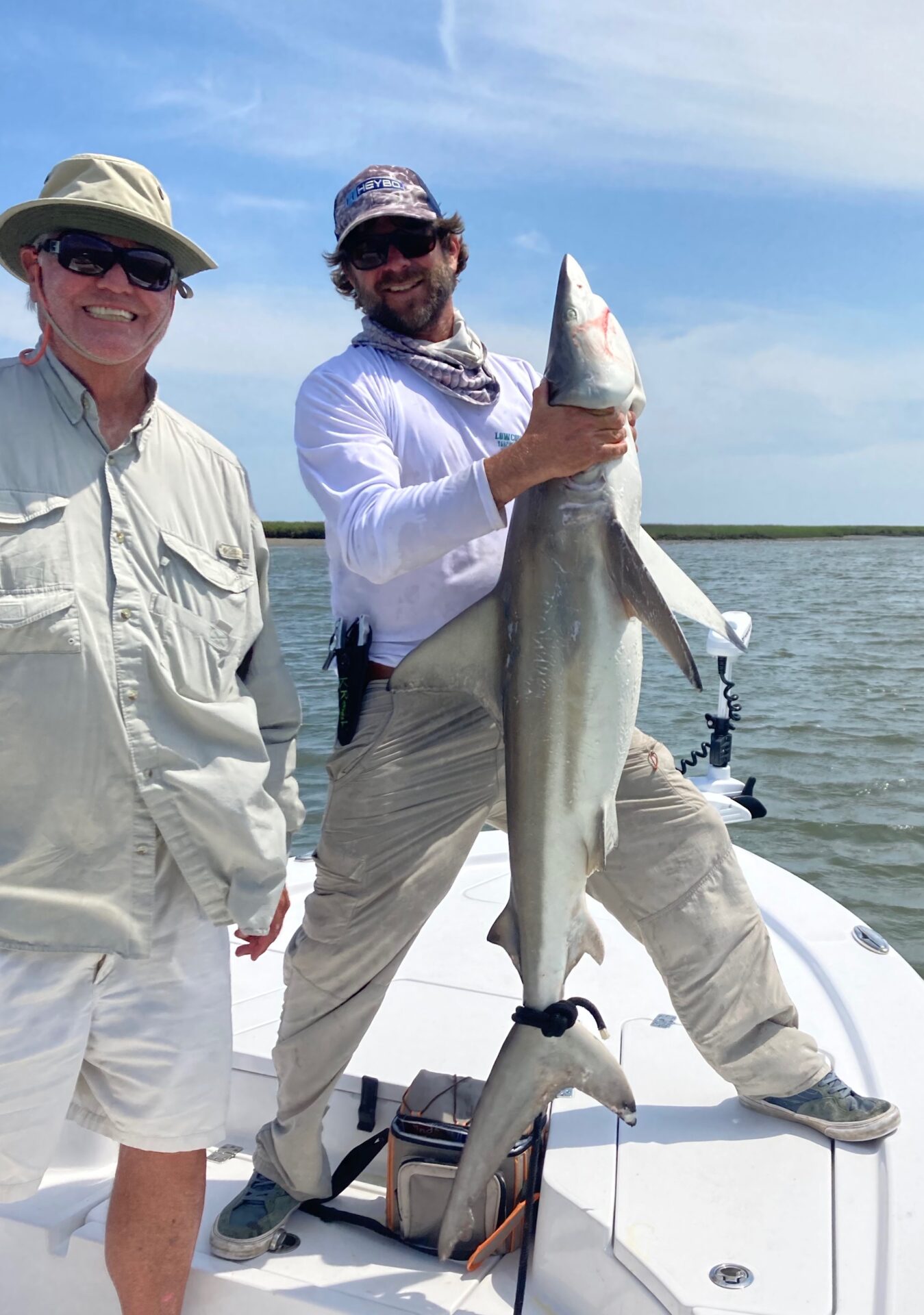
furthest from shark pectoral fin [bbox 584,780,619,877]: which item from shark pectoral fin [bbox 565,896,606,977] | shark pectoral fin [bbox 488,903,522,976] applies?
shark pectoral fin [bbox 488,903,522,976]

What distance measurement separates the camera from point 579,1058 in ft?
8.71

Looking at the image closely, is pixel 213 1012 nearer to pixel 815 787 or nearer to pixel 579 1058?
pixel 579 1058

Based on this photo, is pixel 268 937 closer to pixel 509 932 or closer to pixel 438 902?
pixel 438 902

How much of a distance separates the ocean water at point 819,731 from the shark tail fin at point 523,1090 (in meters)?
3.54

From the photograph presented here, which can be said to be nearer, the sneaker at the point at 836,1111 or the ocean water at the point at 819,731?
the sneaker at the point at 836,1111

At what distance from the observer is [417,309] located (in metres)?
3.21

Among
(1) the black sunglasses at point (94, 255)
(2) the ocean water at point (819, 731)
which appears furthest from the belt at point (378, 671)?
(2) the ocean water at point (819, 731)

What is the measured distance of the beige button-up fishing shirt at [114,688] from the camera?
2.38 meters

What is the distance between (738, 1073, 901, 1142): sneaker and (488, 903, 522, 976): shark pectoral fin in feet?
3.09

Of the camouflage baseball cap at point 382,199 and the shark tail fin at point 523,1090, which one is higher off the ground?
the camouflage baseball cap at point 382,199

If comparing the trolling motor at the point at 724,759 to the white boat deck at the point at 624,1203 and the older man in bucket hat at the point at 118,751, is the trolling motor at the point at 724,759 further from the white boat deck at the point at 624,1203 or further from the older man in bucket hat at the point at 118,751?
the older man in bucket hat at the point at 118,751

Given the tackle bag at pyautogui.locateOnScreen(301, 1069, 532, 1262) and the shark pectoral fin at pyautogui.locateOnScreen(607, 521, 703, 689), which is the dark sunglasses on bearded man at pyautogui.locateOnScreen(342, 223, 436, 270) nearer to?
the shark pectoral fin at pyautogui.locateOnScreen(607, 521, 703, 689)

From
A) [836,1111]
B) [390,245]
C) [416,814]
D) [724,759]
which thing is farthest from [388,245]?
[724,759]

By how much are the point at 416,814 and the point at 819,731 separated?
12.7 m
